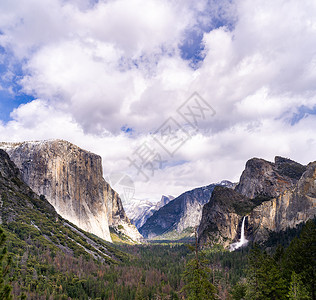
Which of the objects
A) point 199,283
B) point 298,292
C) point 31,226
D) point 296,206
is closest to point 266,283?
point 298,292

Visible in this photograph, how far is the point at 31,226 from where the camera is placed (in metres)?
139

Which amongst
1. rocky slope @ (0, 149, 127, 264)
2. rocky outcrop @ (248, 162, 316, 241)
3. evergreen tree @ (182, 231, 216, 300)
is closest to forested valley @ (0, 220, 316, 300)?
evergreen tree @ (182, 231, 216, 300)

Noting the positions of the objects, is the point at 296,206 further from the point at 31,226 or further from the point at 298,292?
the point at 31,226

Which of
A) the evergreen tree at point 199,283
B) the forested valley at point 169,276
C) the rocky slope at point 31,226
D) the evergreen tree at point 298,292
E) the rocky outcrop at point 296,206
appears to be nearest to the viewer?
the evergreen tree at point 199,283

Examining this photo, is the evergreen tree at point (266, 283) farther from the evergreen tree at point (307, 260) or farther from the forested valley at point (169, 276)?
the evergreen tree at point (307, 260)

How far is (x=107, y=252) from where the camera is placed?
184625 millimetres

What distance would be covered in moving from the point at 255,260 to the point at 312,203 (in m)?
141

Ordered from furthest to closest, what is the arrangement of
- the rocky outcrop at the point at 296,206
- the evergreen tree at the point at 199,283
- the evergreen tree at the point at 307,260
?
the rocky outcrop at the point at 296,206 → the evergreen tree at the point at 307,260 → the evergreen tree at the point at 199,283

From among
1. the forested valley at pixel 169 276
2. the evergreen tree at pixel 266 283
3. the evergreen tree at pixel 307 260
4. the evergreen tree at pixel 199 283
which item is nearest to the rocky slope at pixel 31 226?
the forested valley at pixel 169 276

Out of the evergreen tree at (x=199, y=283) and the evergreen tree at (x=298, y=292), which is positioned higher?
the evergreen tree at (x=199, y=283)

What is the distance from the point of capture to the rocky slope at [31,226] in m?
123

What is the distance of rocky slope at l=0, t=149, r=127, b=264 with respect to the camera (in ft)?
405

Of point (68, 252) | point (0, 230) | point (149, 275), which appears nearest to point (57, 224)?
point (68, 252)

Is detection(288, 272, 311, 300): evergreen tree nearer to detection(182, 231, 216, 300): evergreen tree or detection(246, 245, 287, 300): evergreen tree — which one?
detection(246, 245, 287, 300): evergreen tree
